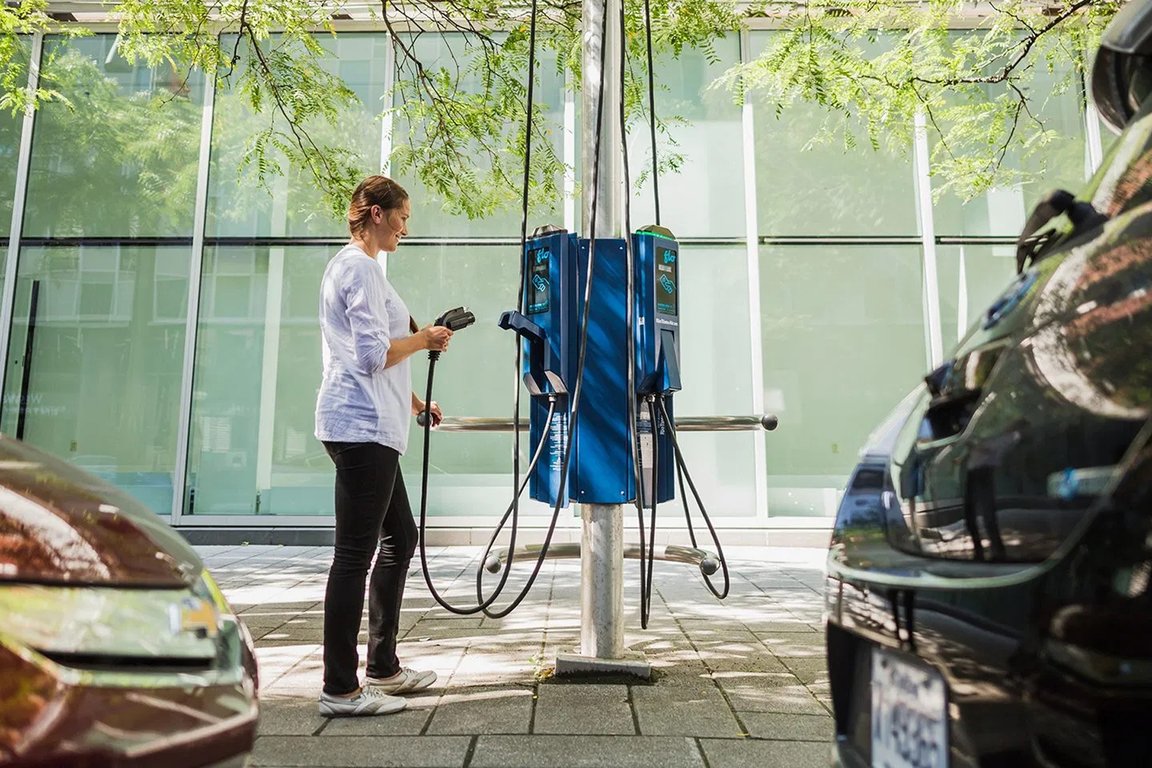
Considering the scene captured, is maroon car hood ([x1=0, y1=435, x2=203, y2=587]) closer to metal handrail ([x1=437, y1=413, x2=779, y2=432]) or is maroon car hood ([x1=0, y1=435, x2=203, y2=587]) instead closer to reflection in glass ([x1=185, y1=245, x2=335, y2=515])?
metal handrail ([x1=437, y1=413, x2=779, y2=432])

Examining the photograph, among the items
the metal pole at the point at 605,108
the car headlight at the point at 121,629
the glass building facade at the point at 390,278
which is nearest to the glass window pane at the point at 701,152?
the glass building facade at the point at 390,278

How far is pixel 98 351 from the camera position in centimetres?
955

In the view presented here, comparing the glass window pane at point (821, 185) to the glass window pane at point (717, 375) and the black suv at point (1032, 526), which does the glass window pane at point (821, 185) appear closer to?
the glass window pane at point (717, 375)

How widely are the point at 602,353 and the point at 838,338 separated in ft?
21.9

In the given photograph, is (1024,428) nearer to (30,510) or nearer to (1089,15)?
Result: (30,510)

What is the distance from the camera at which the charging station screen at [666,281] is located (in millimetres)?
3367

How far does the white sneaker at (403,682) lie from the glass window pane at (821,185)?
7.29 m

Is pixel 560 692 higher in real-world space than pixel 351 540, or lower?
lower

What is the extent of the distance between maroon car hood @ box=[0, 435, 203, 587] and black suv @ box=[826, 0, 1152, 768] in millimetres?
1176

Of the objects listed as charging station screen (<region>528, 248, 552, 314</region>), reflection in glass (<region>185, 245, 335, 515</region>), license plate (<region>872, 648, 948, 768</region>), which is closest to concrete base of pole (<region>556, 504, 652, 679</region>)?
charging station screen (<region>528, 248, 552, 314</region>)

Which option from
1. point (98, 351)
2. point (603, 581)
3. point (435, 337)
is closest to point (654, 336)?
point (435, 337)

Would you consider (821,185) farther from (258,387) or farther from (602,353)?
(602,353)

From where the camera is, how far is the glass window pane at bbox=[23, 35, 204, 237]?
957cm

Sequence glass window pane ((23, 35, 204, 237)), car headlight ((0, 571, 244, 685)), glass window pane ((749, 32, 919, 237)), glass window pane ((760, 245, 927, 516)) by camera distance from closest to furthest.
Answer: car headlight ((0, 571, 244, 685))
glass window pane ((760, 245, 927, 516))
glass window pane ((749, 32, 919, 237))
glass window pane ((23, 35, 204, 237))
